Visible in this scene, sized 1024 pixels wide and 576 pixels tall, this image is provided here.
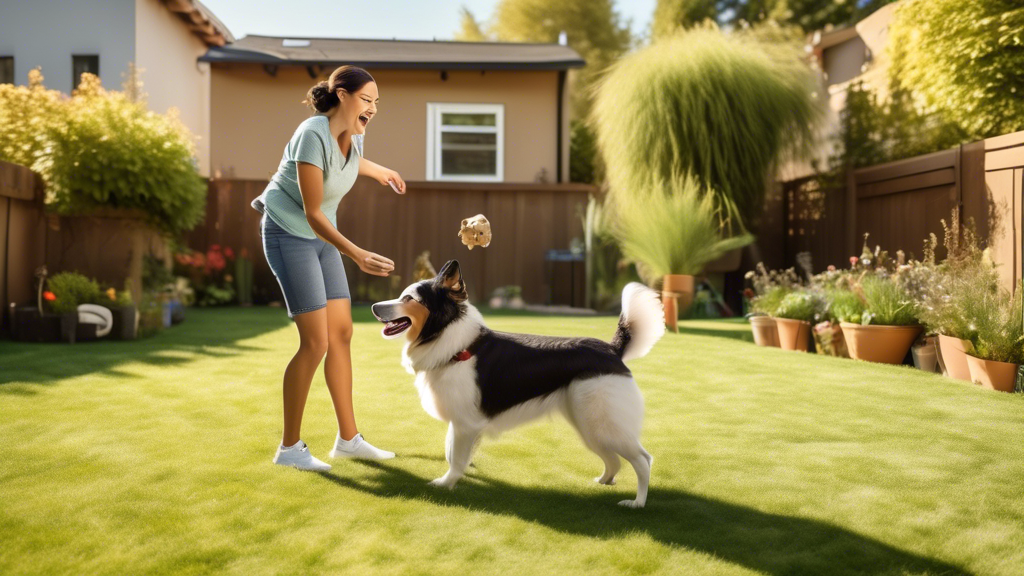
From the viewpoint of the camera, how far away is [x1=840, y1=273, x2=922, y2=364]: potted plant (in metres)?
6.25

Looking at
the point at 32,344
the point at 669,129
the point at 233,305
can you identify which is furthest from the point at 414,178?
the point at 32,344

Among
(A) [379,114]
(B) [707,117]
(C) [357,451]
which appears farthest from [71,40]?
(C) [357,451]

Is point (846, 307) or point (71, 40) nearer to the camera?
point (846, 307)

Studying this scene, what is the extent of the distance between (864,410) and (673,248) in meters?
3.99

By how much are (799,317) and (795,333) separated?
0.49ft

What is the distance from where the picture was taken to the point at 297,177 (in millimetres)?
3230

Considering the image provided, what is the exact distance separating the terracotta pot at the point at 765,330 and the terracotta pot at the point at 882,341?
3.25 ft

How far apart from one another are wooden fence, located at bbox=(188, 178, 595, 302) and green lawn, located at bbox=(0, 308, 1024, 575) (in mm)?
6332

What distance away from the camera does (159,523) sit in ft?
8.65

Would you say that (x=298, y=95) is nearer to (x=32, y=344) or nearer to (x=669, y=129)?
(x=669, y=129)

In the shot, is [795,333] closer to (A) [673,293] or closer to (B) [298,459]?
(A) [673,293]

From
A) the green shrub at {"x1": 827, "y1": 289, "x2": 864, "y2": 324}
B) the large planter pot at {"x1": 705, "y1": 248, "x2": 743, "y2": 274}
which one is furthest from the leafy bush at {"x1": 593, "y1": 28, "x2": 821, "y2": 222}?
the green shrub at {"x1": 827, "y1": 289, "x2": 864, "y2": 324}

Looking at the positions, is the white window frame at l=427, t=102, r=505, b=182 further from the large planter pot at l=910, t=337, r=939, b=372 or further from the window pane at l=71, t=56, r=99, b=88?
the large planter pot at l=910, t=337, r=939, b=372

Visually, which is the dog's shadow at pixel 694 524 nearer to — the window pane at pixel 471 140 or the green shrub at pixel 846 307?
the green shrub at pixel 846 307
